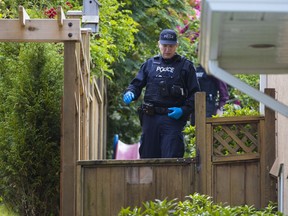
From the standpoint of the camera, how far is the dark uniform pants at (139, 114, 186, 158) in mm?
9711

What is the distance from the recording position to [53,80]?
913cm

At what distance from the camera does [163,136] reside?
383 inches

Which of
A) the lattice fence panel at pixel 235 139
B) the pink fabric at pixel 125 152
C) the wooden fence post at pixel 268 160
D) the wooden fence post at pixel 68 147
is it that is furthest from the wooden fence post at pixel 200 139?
the pink fabric at pixel 125 152

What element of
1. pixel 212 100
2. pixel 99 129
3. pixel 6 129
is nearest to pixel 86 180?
pixel 6 129

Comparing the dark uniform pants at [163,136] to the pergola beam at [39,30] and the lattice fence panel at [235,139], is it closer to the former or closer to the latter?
the lattice fence panel at [235,139]

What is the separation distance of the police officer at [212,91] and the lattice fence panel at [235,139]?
9.76 feet

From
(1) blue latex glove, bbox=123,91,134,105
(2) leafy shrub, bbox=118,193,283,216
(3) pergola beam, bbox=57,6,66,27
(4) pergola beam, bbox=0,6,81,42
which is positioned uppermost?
(3) pergola beam, bbox=57,6,66,27

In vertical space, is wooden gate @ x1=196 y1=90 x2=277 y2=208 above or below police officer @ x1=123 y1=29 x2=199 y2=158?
below

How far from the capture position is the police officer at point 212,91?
12.0 m

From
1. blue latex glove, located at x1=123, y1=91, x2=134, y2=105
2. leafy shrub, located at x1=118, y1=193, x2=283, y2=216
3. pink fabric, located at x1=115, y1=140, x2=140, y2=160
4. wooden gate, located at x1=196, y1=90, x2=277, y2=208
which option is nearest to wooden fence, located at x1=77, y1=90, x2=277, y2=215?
wooden gate, located at x1=196, y1=90, x2=277, y2=208

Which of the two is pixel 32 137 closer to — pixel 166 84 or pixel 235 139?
pixel 166 84

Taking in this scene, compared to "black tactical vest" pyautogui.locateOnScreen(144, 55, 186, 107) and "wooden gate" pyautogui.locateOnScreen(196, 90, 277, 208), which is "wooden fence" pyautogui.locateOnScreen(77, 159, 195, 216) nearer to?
"wooden gate" pyautogui.locateOnScreen(196, 90, 277, 208)

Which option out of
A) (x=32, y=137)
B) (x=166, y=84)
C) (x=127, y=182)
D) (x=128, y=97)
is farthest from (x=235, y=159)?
(x=32, y=137)

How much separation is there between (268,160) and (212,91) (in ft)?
10.8
